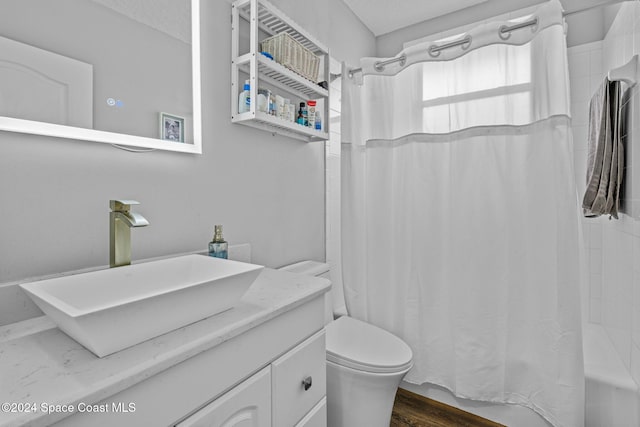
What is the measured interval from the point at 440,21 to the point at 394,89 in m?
0.90

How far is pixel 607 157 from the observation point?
1.39 m

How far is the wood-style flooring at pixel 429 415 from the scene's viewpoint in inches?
63.9

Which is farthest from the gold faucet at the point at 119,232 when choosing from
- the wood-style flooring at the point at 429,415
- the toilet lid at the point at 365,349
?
the wood-style flooring at the point at 429,415

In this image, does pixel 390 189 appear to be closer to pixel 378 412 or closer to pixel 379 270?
pixel 379 270

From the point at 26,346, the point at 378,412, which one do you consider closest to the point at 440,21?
the point at 378,412

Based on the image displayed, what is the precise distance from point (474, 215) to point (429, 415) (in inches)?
44.3

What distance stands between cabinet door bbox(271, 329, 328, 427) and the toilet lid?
31cm

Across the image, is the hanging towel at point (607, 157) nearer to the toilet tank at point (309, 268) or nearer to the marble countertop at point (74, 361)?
the toilet tank at point (309, 268)

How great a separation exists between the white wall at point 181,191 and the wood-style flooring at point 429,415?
0.99 meters

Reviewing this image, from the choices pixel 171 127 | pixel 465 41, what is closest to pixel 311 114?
pixel 171 127

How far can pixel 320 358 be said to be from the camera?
1047 millimetres

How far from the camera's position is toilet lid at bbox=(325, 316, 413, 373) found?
1319 millimetres

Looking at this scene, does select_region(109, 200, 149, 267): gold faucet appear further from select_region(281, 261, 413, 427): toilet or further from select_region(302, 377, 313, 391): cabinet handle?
select_region(281, 261, 413, 427): toilet

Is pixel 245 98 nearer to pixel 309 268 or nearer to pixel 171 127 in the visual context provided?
pixel 171 127
